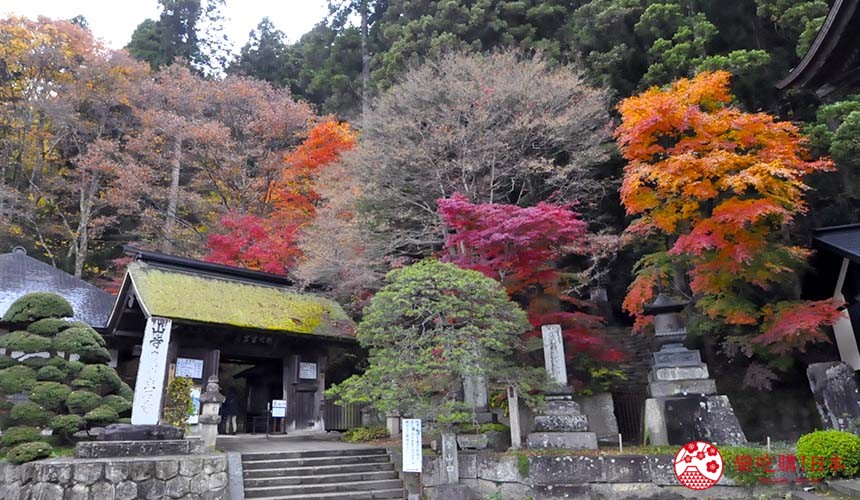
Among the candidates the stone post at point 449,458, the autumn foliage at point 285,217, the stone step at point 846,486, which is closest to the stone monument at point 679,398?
the stone step at point 846,486

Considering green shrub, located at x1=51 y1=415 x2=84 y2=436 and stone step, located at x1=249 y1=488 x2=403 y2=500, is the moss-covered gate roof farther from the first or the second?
stone step, located at x1=249 y1=488 x2=403 y2=500

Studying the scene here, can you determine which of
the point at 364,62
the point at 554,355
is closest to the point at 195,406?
the point at 554,355

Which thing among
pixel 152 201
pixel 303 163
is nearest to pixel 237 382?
pixel 152 201

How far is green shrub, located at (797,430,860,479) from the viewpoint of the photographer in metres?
6.59

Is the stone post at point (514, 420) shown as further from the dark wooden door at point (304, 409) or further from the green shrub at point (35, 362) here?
the green shrub at point (35, 362)

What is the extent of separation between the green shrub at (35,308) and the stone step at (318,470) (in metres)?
4.70

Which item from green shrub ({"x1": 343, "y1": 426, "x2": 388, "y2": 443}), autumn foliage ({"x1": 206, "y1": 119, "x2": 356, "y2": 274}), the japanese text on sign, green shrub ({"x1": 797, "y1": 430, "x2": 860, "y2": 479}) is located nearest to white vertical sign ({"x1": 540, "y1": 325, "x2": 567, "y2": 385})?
the japanese text on sign

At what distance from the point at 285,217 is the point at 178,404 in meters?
9.68

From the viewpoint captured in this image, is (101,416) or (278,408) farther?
(278,408)

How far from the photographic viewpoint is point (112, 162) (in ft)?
68.7

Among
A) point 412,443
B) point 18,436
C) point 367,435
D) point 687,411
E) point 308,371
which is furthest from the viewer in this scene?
point 308,371

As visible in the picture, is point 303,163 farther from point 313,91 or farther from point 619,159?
point 619,159

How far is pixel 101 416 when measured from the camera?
934 centimetres

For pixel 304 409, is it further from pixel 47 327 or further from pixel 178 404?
pixel 47 327
